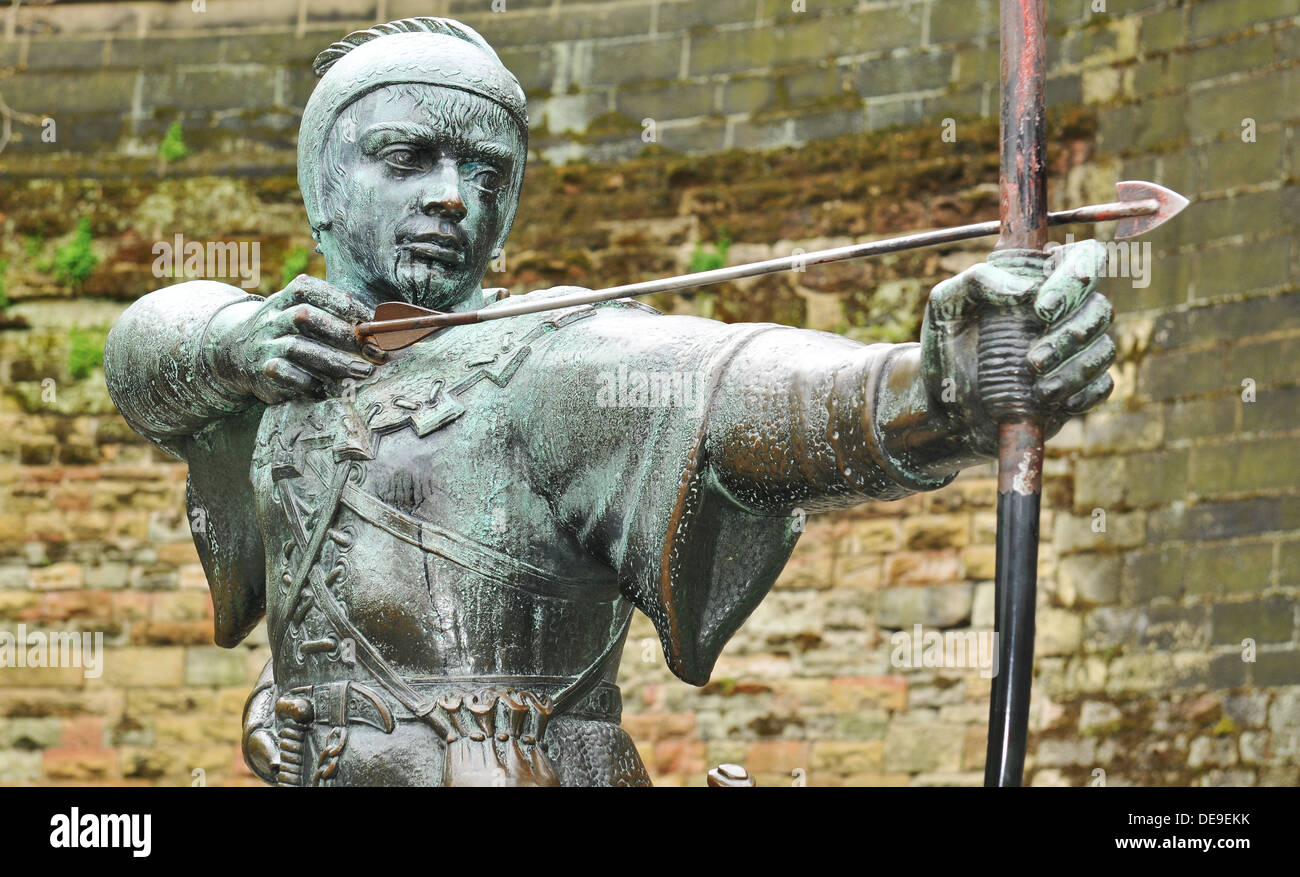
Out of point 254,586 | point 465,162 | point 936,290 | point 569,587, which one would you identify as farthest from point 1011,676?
point 254,586

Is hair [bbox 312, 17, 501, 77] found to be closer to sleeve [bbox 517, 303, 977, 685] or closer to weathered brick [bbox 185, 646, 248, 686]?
sleeve [bbox 517, 303, 977, 685]

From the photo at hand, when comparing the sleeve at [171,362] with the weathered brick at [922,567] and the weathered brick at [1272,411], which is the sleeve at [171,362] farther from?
the weathered brick at [922,567]

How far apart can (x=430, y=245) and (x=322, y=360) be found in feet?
0.80

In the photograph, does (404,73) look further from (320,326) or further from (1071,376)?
(1071,376)

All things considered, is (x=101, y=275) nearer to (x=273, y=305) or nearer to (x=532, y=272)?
(x=532, y=272)

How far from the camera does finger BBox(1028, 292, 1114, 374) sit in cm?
221

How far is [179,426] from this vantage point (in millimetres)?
3379

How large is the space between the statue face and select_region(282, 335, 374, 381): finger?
0.15 metres

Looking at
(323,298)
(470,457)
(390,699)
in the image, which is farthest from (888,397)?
(323,298)

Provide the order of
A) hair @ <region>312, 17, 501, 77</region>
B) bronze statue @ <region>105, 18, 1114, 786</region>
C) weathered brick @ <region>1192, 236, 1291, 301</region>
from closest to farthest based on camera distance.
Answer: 1. bronze statue @ <region>105, 18, 1114, 786</region>
2. hair @ <region>312, 17, 501, 77</region>
3. weathered brick @ <region>1192, 236, 1291, 301</region>

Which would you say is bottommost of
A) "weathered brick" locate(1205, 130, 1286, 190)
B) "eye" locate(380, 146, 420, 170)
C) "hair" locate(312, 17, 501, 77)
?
"eye" locate(380, 146, 420, 170)

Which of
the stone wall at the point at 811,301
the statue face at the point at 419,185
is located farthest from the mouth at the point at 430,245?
the stone wall at the point at 811,301

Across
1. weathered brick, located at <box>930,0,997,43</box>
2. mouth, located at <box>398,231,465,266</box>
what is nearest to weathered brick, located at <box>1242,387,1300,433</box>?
weathered brick, located at <box>930,0,997,43</box>

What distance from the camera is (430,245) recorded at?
3.05 m
